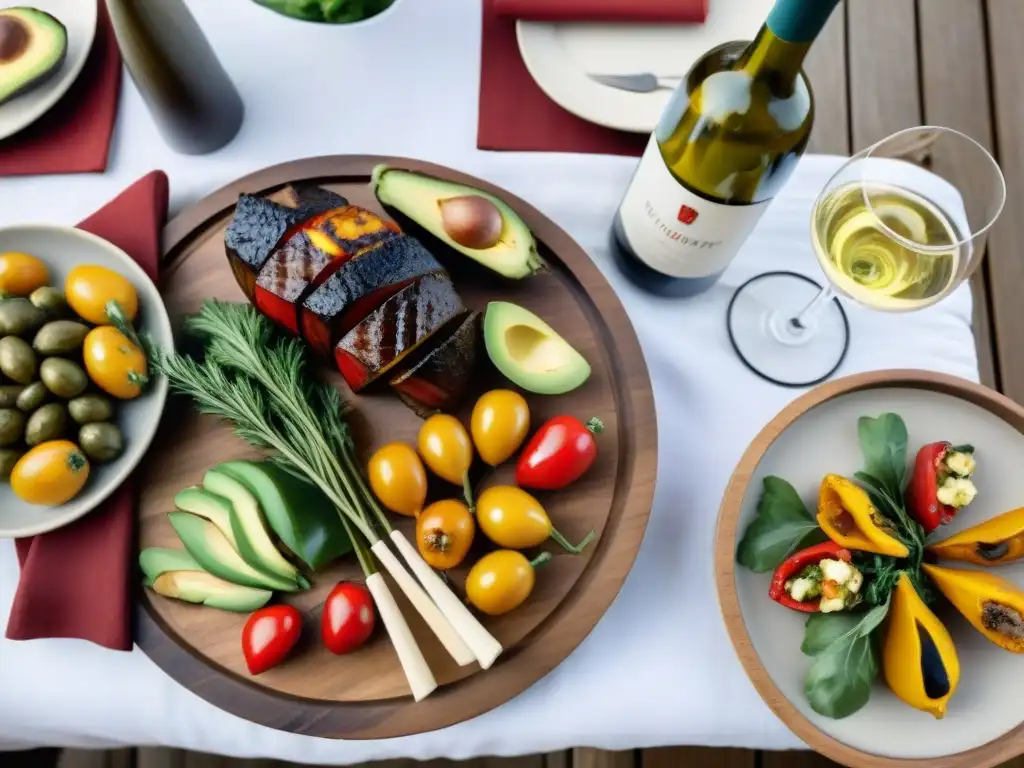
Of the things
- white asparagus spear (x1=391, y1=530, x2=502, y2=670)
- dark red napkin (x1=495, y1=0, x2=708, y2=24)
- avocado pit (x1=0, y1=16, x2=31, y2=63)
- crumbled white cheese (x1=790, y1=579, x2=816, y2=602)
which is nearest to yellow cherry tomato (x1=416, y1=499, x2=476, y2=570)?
white asparagus spear (x1=391, y1=530, x2=502, y2=670)

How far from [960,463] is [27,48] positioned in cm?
107

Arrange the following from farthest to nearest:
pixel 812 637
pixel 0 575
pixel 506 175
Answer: pixel 506 175
pixel 0 575
pixel 812 637

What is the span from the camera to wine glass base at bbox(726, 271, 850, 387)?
2.97ft

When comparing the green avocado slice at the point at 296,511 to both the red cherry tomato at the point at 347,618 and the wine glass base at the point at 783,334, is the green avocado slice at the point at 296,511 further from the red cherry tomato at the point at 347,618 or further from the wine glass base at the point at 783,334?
the wine glass base at the point at 783,334

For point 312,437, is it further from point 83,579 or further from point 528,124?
point 528,124

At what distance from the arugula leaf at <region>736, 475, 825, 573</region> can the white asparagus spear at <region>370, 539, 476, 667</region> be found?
291 millimetres

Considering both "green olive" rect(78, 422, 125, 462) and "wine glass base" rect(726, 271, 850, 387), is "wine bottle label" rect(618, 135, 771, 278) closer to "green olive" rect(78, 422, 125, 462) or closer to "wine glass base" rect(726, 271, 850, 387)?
"wine glass base" rect(726, 271, 850, 387)

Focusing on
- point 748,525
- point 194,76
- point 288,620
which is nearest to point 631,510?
point 748,525

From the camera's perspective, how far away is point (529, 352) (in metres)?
0.87

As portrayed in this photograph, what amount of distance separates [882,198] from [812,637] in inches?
17.7

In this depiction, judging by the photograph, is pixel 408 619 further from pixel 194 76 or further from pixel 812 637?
pixel 194 76

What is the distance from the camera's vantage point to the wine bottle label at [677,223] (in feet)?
2.29

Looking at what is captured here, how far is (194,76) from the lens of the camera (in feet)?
2.74

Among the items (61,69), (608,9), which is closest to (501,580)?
(608,9)
